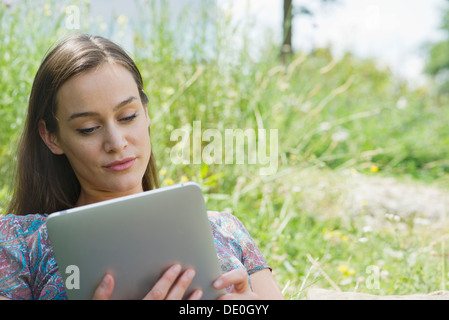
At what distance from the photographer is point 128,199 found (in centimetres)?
105

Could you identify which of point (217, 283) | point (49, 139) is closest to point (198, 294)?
point (217, 283)

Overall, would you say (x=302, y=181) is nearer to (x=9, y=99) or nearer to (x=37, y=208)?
(x=9, y=99)

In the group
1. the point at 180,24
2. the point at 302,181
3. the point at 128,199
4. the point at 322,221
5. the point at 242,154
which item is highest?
the point at 180,24

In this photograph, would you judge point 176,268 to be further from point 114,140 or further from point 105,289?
point 114,140

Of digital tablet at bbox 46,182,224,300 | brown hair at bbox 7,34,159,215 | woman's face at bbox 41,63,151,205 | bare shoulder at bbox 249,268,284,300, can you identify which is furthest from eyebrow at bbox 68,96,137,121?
bare shoulder at bbox 249,268,284,300

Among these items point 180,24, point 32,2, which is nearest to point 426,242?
point 180,24

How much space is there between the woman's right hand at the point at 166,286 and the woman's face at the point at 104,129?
0.38 meters

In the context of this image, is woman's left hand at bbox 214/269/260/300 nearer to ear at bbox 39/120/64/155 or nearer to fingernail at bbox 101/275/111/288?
fingernail at bbox 101/275/111/288

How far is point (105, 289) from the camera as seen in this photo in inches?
42.4

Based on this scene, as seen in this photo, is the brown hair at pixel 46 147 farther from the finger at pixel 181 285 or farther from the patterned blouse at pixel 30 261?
the finger at pixel 181 285

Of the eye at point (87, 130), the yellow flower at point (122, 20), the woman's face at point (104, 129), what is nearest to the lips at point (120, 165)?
the woman's face at point (104, 129)

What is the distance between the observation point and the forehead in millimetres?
1354

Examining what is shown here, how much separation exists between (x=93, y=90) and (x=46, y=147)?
0.36 meters

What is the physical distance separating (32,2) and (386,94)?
5791 millimetres
